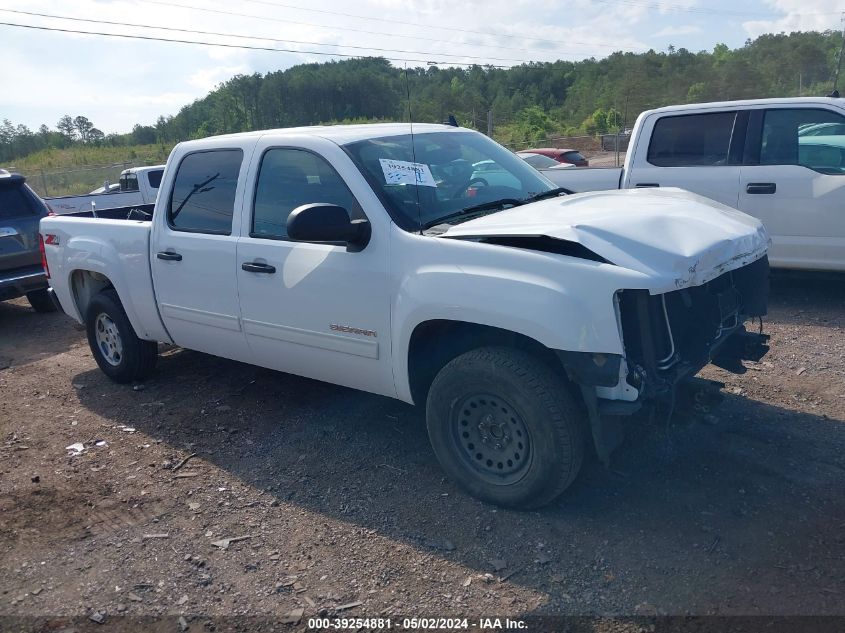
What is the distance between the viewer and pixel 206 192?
5.04 m

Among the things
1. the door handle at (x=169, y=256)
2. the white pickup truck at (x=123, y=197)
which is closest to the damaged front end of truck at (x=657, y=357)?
the door handle at (x=169, y=256)

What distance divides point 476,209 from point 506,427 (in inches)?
51.2

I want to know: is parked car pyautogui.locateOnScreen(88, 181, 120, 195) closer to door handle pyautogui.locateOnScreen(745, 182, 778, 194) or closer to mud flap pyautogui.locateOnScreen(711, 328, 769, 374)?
door handle pyautogui.locateOnScreen(745, 182, 778, 194)

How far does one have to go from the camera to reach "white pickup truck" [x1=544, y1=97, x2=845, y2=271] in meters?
6.78

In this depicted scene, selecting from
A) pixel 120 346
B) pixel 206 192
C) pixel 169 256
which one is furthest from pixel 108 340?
pixel 206 192

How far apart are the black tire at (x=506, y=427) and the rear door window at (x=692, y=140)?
15.8 feet

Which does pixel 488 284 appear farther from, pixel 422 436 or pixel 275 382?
pixel 275 382

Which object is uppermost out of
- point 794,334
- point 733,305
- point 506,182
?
point 506,182

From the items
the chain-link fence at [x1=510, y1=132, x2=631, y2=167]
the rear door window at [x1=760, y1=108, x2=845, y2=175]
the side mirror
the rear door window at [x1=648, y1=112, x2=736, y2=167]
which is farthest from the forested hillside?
the side mirror

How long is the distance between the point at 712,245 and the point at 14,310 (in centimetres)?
933

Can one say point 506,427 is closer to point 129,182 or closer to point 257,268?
point 257,268

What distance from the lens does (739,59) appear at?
1347 inches

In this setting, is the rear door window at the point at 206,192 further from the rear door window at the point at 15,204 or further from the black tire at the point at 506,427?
the rear door window at the point at 15,204

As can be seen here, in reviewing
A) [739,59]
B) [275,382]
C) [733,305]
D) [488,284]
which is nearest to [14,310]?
[275,382]
